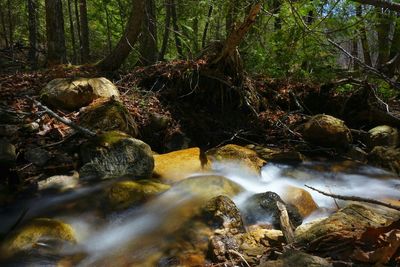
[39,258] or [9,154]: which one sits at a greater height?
[9,154]

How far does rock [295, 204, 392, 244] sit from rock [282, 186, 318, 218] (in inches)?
43.8

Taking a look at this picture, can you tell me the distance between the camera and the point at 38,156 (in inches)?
207

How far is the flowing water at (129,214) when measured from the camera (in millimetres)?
3788

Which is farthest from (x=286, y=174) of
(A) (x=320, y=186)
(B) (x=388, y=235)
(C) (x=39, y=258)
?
(C) (x=39, y=258)

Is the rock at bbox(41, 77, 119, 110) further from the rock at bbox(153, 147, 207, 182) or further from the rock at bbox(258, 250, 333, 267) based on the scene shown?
the rock at bbox(258, 250, 333, 267)

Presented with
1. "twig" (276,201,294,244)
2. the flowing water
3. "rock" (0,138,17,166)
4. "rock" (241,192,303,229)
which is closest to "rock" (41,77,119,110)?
"rock" (0,138,17,166)

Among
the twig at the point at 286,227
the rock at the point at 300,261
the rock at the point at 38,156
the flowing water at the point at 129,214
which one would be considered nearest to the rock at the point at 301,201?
the flowing water at the point at 129,214

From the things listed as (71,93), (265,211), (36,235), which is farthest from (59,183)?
(265,211)

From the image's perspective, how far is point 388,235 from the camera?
2740mm

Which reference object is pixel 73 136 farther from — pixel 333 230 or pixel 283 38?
pixel 283 38

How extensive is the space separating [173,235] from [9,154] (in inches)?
96.3

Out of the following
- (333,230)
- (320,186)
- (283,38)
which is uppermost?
(283,38)

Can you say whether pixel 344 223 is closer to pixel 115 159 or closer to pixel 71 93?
pixel 115 159

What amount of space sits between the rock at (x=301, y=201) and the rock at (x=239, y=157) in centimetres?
88
